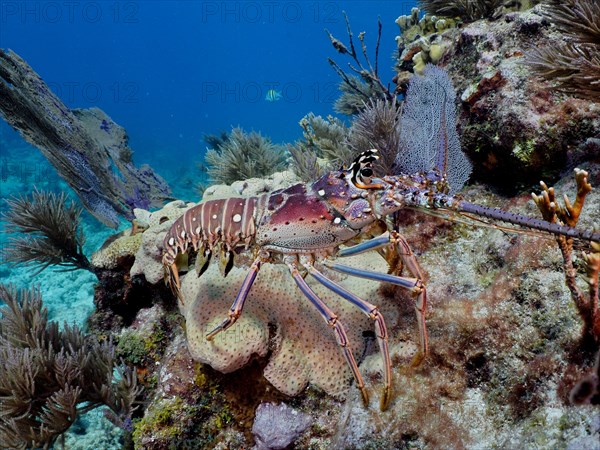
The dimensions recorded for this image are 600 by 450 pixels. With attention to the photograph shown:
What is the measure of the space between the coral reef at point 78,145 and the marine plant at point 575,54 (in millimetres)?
5273

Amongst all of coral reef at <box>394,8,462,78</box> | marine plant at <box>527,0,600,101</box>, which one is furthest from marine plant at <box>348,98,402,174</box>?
marine plant at <box>527,0,600,101</box>

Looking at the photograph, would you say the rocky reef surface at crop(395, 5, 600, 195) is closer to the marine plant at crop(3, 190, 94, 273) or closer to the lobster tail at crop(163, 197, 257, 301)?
the lobster tail at crop(163, 197, 257, 301)

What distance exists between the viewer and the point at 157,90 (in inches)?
3784

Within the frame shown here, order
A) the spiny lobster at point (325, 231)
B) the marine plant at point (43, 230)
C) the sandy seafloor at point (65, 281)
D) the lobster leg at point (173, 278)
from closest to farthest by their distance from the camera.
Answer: the spiny lobster at point (325, 231) < the lobster leg at point (173, 278) < the sandy seafloor at point (65, 281) < the marine plant at point (43, 230)

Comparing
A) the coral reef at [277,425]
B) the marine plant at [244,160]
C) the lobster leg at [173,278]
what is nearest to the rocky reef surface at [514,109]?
the coral reef at [277,425]

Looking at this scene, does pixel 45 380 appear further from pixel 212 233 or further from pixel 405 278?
pixel 405 278

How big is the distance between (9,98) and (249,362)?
14.5 feet

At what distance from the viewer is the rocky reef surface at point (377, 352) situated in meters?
1.96

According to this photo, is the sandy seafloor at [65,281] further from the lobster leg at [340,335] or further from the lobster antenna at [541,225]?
the lobster antenna at [541,225]

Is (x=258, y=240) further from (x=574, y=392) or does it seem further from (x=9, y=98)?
(x=9, y=98)

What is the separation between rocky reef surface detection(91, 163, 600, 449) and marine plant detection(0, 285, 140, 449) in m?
0.27

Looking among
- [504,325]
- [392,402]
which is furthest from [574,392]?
[392,402]

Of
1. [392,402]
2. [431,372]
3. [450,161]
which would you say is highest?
[450,161]

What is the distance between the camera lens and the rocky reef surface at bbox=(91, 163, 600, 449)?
1.96 meters
